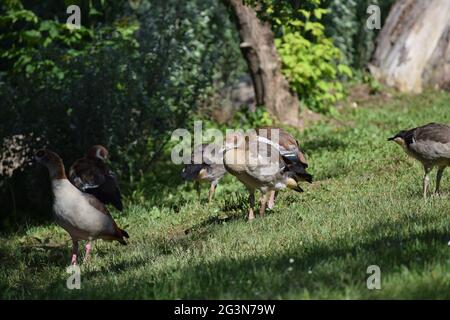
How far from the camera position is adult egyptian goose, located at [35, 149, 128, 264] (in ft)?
28.0

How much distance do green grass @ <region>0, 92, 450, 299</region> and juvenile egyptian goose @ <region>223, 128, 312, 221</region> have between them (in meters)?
0.42

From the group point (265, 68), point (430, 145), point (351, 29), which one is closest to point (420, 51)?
point (351, 29)

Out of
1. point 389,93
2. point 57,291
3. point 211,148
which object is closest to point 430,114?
point 389,93

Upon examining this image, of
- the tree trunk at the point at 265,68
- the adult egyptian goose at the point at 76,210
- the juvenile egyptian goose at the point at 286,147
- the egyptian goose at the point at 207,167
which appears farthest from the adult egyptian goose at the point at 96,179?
the tree trunk at the point at 265,68

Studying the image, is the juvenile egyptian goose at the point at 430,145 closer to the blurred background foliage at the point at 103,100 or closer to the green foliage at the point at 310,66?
the blurred background foliage at the point at 103,100

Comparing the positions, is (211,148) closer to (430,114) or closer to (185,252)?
(185,252)

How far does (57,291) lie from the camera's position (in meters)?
7.30

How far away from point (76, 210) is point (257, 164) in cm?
232

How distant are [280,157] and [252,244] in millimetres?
2015

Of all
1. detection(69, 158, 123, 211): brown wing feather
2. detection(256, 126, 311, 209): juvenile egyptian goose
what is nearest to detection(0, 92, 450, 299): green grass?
detection(256, 126, 311, 209): juvenile egyptian goose

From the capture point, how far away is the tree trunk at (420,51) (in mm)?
22125

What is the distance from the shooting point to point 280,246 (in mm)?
8188

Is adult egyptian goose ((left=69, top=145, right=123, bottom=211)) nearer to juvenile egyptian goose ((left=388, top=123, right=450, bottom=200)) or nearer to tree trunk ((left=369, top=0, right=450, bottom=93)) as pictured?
juvenile egyptian goose ((left=388, top=123, right=450, bottom=200))
